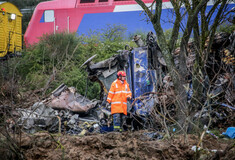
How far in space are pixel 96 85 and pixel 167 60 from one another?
852 centimetres

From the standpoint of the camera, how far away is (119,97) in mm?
9023

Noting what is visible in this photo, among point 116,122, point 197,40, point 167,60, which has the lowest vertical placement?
point 116,122

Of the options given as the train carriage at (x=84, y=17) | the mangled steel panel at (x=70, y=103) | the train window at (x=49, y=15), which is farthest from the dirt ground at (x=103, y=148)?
the train window at (x=49, y=15)

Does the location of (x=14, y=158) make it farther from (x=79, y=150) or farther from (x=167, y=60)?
(x=167, y=60)

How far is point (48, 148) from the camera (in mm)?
5191

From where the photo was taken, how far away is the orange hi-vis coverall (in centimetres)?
893

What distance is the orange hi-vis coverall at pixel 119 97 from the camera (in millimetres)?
8930

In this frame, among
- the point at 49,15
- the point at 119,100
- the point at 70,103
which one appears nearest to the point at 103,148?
the point at 119,100

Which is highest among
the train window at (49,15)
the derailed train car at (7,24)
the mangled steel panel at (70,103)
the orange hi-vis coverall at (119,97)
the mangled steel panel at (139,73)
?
the train window at (49,15)

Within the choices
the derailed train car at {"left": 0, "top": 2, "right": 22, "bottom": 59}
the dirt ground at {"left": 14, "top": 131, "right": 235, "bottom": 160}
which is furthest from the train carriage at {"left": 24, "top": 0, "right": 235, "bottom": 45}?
the dirt ground at {"left": 14, "top": 131, "right": 235, "bottom": 160}

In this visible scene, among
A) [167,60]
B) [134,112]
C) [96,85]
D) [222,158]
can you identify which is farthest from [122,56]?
[222,158]

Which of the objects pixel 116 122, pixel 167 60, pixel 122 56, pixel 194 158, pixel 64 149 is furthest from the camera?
pixel 122 56

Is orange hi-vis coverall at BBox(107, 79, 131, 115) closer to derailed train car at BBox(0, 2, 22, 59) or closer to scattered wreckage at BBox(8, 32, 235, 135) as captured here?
scattered wreckage at BBox(8, 32, 235, 135)

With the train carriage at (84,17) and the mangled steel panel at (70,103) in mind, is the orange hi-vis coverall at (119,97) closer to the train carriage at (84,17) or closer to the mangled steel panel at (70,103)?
the mangled steel panel at (70,103)
